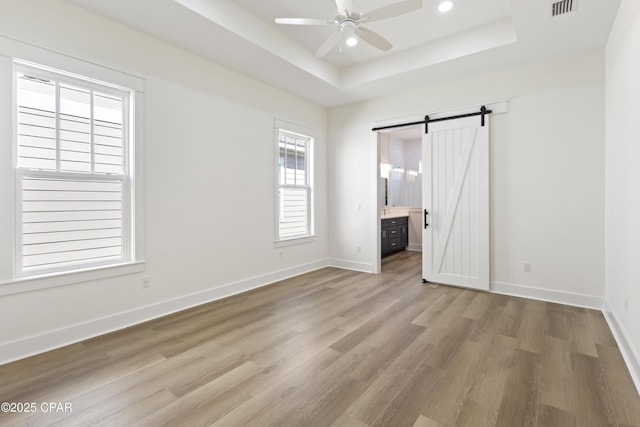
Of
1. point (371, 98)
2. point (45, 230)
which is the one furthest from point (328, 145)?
point (45, 230)

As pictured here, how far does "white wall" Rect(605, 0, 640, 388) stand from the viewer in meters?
2.20

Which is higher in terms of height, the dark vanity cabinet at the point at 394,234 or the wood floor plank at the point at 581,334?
the dark vanity cabinet at the point at 394,234

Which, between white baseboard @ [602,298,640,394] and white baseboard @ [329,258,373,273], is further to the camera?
white baseboard @ [329,258,373,273]

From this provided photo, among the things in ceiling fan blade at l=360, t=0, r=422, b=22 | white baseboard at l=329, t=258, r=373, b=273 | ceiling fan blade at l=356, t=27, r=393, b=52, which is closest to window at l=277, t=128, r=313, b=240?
white baseboard at l=329, t=258, r=373, b=273

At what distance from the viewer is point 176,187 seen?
343 cm

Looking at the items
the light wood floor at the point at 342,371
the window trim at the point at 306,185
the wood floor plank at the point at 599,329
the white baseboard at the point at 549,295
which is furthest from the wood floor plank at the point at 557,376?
the window trim at the point at 306,185

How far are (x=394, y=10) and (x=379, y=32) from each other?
1.29 meters

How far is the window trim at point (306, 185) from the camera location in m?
4.68

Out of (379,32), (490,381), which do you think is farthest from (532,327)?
(379,32)

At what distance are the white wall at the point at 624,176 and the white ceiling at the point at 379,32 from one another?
0.45 meters

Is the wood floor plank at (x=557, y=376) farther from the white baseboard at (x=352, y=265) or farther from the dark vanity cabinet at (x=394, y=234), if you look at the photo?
the dark vanity cabinet at (x=394, y=234)

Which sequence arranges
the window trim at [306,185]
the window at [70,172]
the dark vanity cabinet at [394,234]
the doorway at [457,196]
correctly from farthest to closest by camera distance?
1. the dark vanity cabinet at [394,234]
2. the window trim at [306,185]
3. the doorway at [457,196]
4. the window at [70,172]

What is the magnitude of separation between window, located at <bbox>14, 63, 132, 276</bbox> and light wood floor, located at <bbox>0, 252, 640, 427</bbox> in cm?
84

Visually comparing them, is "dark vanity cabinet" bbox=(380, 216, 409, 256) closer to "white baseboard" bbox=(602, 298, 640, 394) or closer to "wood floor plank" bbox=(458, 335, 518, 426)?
"white baseboard" bbox=(602, 298, 640, 394)
